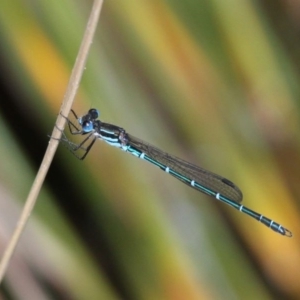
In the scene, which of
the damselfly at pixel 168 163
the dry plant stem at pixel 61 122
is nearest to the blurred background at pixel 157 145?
the damselfly at pixel 168 163

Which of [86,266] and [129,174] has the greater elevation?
[129,174]

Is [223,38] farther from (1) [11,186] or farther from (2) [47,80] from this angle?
(1) [11,186]

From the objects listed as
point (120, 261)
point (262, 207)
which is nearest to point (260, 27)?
point (262, 207)

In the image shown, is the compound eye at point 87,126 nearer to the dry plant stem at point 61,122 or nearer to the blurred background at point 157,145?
the blurred background at point 157,145

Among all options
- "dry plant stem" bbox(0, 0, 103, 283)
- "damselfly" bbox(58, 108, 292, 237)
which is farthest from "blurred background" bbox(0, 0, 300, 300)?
"dry plant stem" bbox(0, 0, 103, 283)

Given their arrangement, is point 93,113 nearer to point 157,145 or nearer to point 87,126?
point 87,126
